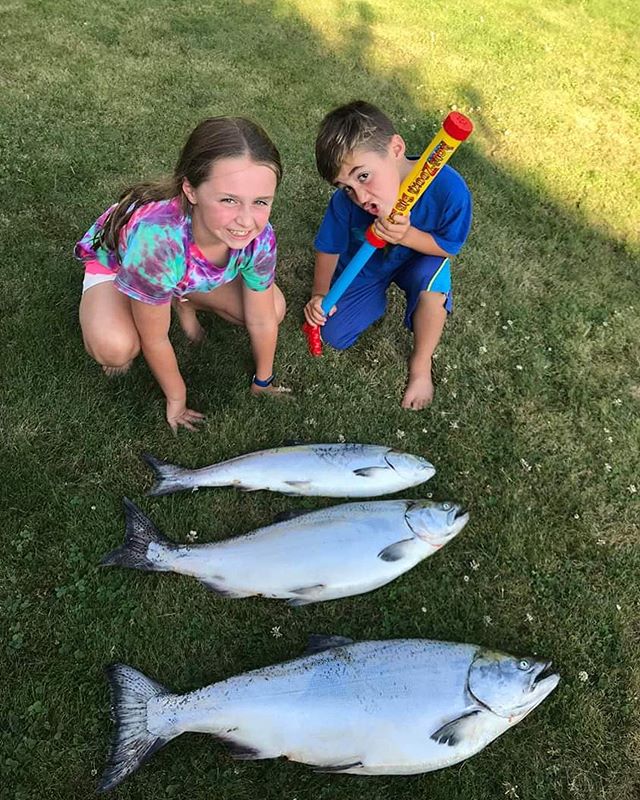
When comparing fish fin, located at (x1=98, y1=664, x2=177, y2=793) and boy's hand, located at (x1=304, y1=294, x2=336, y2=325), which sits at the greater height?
boy's hand, located at (x1=304, y1=294, x2=336, y2=325)

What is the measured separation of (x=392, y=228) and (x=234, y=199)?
2.91 ft

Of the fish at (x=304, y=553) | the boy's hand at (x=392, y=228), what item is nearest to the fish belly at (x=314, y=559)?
the fish at (x=304, y=553)

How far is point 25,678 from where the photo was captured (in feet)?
8.07

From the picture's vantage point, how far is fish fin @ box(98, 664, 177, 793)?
86.8 inches

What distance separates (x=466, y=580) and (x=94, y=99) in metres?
4.94

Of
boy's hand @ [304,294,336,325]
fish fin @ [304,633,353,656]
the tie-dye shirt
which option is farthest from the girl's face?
fish fin @ [304,633,353,656]

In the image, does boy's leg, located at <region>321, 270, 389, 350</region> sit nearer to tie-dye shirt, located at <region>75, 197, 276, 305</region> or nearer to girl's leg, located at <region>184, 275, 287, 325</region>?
girl's leg, located at <region>184, 275, 287, 325</region>

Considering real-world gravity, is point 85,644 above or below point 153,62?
below

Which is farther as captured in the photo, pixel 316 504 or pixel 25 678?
pixel 316 504

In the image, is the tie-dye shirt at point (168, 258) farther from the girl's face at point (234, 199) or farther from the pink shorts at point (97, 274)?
the pink shorts at point (97, 274)

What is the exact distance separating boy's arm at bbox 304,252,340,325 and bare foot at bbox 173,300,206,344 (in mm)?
636

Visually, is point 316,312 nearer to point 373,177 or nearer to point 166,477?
point 373,177

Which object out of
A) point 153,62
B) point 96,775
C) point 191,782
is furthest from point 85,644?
point 153,62

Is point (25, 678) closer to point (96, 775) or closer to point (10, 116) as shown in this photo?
point (96, 775)
